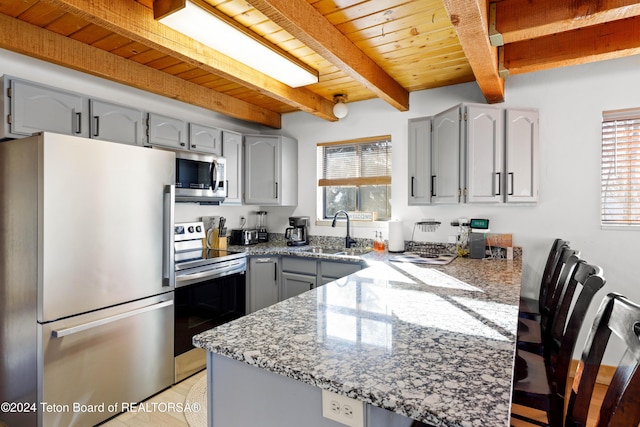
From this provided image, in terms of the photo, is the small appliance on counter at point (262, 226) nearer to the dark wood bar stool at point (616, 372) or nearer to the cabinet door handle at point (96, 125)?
the cabinet door handle at point (96, 125)

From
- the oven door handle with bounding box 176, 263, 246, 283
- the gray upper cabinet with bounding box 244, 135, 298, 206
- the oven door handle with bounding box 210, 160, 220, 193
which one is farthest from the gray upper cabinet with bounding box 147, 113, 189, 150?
the oven door handle with bounding box 176, 263, 246, 283

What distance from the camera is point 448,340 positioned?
1180mm

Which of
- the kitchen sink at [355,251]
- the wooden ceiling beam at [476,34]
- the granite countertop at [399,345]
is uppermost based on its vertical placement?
the wooden ceiling beam at [476,34]

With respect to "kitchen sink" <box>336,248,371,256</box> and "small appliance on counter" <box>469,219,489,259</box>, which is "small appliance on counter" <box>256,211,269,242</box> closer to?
"kitchen sink" <box>336,248,371,256</box>

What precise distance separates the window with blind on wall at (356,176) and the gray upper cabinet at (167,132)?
1520 millimetres

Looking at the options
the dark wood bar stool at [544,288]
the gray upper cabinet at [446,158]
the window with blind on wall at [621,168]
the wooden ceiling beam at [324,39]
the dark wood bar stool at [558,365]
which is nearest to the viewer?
the dark wood bar stool at [558,365]

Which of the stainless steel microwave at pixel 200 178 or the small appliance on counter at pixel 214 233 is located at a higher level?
the stainless steel microwave at pixel 200 178

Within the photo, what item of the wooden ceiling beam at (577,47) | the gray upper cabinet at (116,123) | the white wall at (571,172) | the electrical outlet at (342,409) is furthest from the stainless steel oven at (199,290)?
the wooden ceiling beam at (577,47)

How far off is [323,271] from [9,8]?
2781 millimetres

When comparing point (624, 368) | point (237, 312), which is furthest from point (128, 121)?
point (624, 368)

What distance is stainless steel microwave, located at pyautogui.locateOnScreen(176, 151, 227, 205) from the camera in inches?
118

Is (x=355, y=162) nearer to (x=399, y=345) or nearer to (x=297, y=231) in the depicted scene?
(x=297, y=231)

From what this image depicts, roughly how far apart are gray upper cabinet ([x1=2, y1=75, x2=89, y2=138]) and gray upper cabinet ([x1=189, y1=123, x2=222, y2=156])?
0.90 m

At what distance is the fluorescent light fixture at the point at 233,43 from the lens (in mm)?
1924
